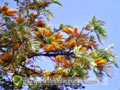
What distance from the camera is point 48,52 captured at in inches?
126

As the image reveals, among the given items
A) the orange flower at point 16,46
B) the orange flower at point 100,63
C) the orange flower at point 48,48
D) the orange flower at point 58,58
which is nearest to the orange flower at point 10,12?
the orange flower at point 16,46

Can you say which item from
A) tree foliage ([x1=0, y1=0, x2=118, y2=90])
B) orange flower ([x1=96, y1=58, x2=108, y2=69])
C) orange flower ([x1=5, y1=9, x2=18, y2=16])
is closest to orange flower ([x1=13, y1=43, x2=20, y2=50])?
tree foliage ([x1=0, y1=0, x2=118, y2=90])

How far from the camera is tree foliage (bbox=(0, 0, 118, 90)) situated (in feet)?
9.55

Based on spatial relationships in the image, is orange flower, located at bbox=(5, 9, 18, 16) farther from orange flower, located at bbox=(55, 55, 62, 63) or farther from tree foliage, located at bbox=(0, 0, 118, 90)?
orange flower, located at bbox=(55, 55, 62, 63)

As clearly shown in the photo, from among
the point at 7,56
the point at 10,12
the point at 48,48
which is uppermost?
the point at 10,12

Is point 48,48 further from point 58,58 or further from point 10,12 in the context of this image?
point 10,12


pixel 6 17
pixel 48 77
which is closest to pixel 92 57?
pixel 48 77

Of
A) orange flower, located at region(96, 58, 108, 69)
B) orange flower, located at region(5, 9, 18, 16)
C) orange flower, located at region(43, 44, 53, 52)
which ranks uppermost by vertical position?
orange flower, located at region(5, 9, 18, 16)

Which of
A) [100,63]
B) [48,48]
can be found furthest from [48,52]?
[100,63]

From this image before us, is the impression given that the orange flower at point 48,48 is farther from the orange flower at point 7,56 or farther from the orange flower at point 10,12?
the orange flower at point 10,12

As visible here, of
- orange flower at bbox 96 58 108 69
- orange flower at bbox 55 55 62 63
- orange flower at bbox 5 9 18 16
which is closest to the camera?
orange flower at bbox 96 58 108 69

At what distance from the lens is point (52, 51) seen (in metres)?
3.21

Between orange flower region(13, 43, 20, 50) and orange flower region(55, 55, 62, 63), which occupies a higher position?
orange flower region(13, 43, 20, 50)

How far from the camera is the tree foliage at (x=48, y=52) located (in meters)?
2.91
